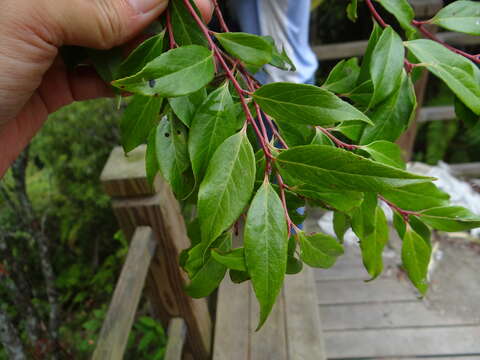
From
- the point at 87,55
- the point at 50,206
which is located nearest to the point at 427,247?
the point at 87,55

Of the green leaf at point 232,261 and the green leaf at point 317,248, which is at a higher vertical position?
the green leaf at point 232,261

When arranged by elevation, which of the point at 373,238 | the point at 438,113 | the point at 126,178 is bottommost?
the point at 438,113

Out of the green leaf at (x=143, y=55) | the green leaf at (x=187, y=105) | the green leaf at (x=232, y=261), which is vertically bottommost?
the green leaf at (x=232, y=261)

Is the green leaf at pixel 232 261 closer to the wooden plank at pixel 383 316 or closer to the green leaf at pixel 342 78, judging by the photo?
the green leaf at pixel 342 78

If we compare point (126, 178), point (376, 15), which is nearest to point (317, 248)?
point (376, 15)

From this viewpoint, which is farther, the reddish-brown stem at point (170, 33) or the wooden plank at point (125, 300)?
the wooden plank at point (125, 300)

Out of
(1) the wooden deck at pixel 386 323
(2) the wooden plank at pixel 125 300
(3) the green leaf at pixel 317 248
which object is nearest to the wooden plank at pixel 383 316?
(1) the wooden deck at pixel 386 323

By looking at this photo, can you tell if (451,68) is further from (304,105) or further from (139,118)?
(139,118)

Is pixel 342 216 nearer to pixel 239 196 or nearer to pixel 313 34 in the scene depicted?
pixel 239 196
